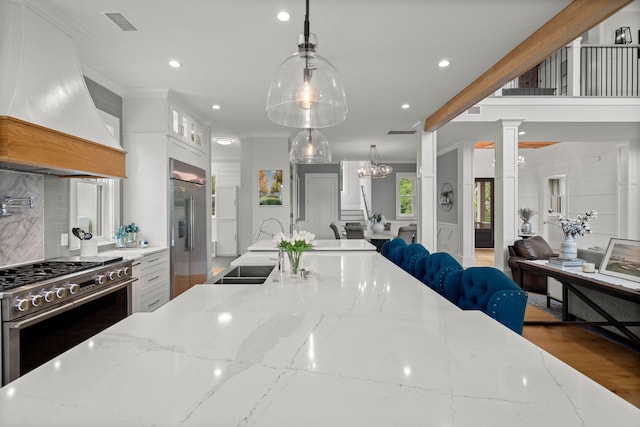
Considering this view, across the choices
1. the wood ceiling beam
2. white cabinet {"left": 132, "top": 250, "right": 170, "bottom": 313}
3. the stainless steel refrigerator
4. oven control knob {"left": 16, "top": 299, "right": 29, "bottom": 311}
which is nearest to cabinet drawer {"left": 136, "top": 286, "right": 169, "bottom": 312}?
white cabinet {"left": 132, "top": 250, "right": 170, "bottom": 313}

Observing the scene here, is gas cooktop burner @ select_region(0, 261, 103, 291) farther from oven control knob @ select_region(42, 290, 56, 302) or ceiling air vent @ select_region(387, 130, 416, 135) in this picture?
ceiling air vent @ select_region(387, 130, 416, 135)

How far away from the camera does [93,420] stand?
0.68 metres

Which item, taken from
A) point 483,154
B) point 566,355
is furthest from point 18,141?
point 483,154

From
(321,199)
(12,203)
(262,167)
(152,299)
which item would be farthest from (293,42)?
(321,199)

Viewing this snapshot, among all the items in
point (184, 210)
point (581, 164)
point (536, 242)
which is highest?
point (581, 164)

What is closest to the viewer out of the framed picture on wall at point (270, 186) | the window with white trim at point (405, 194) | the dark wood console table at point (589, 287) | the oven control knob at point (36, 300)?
the oven control knob at point (36, 300)

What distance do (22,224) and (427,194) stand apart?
203 inches

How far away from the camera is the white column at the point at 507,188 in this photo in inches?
225

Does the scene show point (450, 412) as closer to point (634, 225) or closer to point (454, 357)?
point (454, 357)

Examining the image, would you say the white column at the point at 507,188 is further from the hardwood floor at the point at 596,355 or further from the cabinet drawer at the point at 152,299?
the cabinet drawer at the point at 152,299

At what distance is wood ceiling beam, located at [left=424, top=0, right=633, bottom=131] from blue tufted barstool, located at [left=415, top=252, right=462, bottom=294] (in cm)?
181

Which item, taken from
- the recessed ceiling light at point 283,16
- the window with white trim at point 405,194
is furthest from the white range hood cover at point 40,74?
the window with white trim at point 405,194

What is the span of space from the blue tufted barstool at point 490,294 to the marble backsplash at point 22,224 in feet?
10.0

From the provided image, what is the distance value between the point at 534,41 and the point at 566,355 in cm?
262
